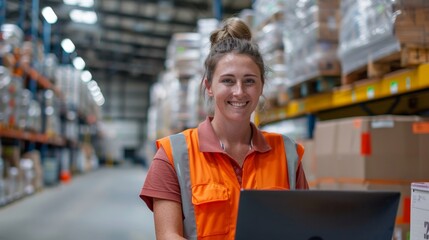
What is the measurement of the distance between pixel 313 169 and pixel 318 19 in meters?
1.28

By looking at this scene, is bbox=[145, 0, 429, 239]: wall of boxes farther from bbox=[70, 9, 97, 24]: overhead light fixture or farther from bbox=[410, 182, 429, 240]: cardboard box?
bbox=[70, 9, 97, 24]: overhead light fixture

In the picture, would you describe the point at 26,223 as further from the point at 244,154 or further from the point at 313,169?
the point at 244,154

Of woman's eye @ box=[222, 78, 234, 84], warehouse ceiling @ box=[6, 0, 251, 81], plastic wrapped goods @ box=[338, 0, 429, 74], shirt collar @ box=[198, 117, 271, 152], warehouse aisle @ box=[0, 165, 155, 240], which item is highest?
warehouse ceiling @ box=[6, 0, 251, 81]

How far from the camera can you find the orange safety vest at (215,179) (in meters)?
1.81

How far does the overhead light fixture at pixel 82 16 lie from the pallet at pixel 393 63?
12.6 meters

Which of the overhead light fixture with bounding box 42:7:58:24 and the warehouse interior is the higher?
the overhead light fixture with bounding box 42:7:58:24

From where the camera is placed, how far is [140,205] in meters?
8.86

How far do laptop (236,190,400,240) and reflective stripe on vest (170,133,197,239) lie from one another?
41 centimetres

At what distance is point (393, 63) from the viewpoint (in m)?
3.49

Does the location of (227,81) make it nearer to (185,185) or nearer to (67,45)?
(185,185)

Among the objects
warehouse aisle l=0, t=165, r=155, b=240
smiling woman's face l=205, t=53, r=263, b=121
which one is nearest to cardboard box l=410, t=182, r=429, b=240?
smiling woman's face l=205, t=53, r=263, b=121

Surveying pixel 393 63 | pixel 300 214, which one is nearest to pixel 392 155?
pixel 393 63

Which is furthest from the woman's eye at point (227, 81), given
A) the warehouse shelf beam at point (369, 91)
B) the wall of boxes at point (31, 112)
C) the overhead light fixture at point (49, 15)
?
the overhead light fixture at point (49, 15)

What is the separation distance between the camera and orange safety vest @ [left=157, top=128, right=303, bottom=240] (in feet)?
5.92
